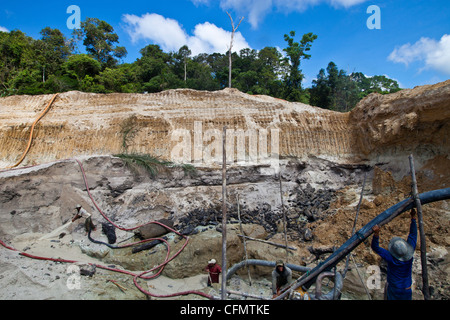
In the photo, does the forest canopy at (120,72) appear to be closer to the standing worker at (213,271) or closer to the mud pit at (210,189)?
the mud pit at (210,189)

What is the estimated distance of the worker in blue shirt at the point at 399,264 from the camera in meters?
3.06

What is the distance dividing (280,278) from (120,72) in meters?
18.1

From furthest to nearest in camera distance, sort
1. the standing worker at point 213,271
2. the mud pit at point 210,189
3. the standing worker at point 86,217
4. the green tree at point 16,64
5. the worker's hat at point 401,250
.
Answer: the green tree at point 16,64
the standing worker at point 86,217
the standing worker at point 213,271
the mud pit at point 210,189
the worker's hat at point 401,250

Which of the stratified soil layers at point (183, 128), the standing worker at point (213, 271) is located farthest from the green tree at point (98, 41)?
the standing worker at point (213, 271)

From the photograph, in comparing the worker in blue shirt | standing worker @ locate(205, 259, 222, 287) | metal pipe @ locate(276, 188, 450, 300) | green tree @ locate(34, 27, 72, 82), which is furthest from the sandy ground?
green tree @ locate(34, 27, 72, 82)

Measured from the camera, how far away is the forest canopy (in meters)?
16.6

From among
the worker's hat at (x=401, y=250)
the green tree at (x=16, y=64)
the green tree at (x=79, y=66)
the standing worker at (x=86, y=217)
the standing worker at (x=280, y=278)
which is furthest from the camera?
the green tree at (x=79, y=66)

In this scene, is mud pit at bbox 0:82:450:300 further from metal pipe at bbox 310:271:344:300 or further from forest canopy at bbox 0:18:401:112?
forest canopy at bbox 0:18:401:112

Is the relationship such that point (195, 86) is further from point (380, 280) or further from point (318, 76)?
point (380, 280)

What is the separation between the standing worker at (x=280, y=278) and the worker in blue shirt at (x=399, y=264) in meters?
1.36

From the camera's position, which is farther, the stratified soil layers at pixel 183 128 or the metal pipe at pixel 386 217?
the stratified soil layers at pixel 183 128

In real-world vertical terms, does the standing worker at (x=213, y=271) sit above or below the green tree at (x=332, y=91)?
below

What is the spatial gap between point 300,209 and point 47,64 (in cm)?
1917

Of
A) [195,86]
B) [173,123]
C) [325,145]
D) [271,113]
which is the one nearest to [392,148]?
[325,145]
